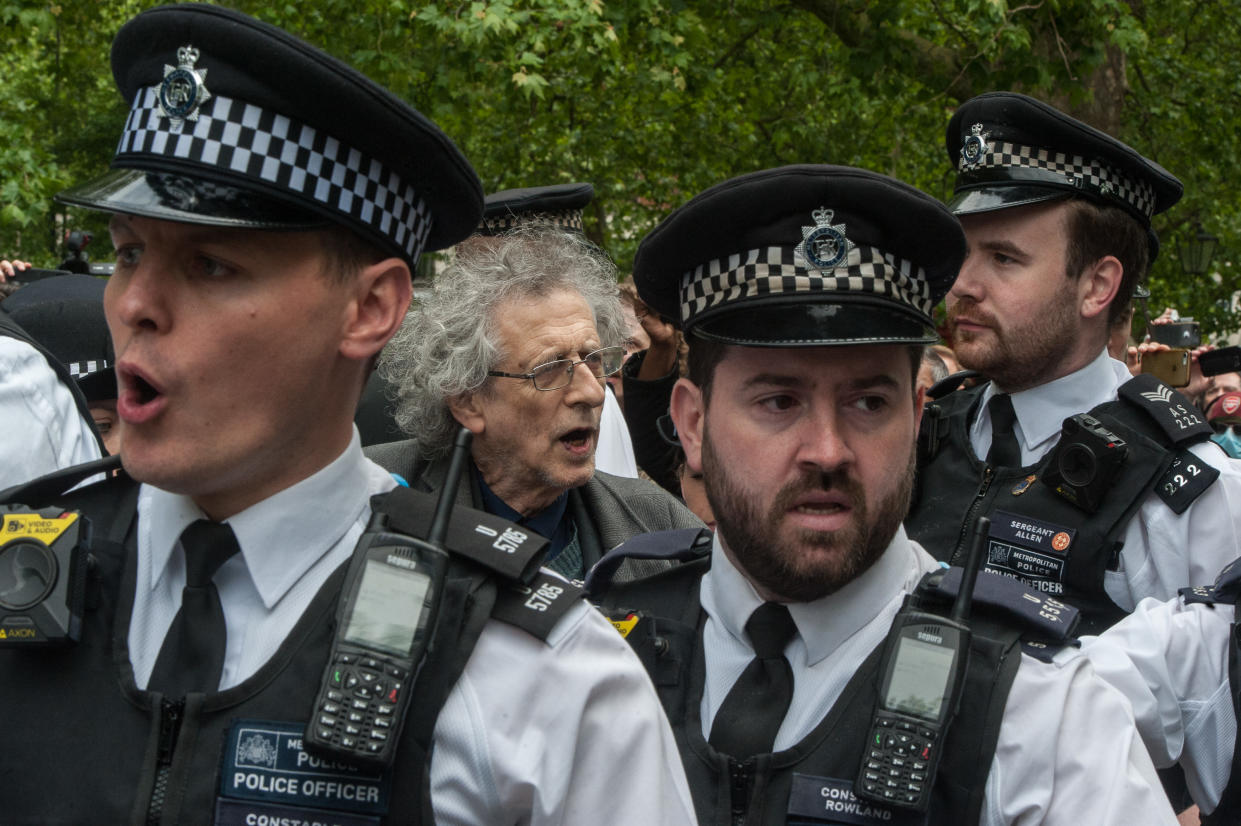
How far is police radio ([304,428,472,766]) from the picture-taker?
1749 mm

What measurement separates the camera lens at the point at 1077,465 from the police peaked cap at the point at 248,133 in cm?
209

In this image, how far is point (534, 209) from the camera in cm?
432

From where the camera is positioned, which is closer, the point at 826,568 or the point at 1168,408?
the point at 826,568

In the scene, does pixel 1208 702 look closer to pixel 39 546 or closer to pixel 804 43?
pixel 39 546

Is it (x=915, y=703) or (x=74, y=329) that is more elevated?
(x=74, y=329)

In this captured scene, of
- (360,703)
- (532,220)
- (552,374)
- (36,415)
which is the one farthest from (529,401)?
(360,703)

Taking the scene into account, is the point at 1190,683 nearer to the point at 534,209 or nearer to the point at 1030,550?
the point at 1030,550

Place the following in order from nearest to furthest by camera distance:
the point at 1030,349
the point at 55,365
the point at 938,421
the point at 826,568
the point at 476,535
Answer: the point at 476,535 < the point at 826,568 < the point at 55,365 < the point at 1030,349 < the point at 938,421

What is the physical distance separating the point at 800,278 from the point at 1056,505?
148cm

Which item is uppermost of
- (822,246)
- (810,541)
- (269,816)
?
(822,246)

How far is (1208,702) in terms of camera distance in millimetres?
2789

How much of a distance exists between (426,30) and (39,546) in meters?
8.53

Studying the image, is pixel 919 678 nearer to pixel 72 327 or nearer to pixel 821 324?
pixel 821 324

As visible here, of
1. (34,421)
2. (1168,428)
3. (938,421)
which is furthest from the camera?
(938,421)
